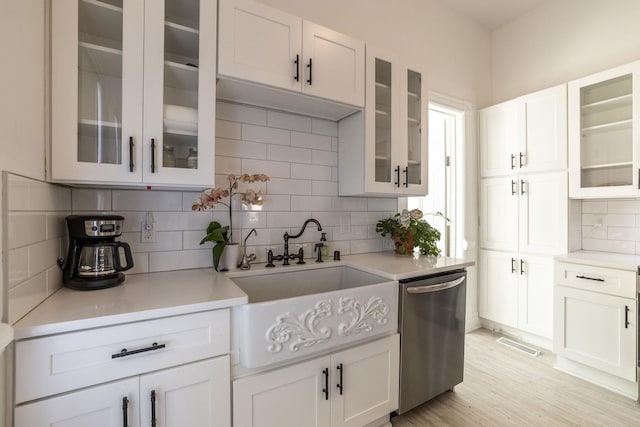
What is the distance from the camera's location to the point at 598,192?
2301 millimetres

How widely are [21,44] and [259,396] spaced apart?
5.07 ft

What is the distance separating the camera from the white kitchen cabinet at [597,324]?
1974 mm

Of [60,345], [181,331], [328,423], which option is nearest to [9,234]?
[60,345]

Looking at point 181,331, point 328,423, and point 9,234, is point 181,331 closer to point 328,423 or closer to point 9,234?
point 9,234

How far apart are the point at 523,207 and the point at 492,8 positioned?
207 cm

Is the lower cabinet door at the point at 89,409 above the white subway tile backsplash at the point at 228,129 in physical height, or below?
below

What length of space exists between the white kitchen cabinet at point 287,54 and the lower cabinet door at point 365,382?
4.87 ft

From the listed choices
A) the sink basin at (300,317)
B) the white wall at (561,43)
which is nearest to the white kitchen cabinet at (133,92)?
the sink basin at (300,317)

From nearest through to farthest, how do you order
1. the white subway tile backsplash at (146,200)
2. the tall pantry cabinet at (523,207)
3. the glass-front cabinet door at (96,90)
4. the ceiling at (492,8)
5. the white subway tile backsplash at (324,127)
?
the glass-front cabinet door at (96,90) < the white subway tile backsplash at (146,200) < the white subway tile backsplash at (324,127) < the tall pantry cabinet at (523,207) < the ceiling at (492,8)

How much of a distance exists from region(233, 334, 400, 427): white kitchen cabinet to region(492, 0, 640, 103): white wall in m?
3.02

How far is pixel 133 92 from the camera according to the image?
1.25 meters

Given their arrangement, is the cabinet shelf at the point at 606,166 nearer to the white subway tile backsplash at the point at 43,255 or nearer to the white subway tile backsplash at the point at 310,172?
the white subway tile backsplash at the point at 310,172

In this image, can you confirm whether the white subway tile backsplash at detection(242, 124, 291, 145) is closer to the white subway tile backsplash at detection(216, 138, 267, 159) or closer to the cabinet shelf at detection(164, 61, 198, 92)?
the white subway tile backsplash at detection(216, 138, 267, 159)

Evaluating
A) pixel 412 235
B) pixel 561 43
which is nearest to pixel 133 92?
pixel 412 235
